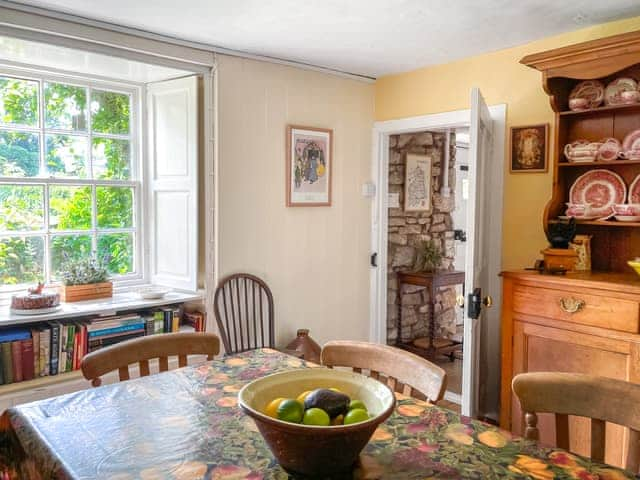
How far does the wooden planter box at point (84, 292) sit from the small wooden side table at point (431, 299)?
91.1 inches

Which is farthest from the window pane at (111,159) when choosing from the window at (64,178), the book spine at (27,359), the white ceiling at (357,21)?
the book spine at (27,359)

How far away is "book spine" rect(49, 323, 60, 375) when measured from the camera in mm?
2643

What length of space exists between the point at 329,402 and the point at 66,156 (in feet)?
8.55

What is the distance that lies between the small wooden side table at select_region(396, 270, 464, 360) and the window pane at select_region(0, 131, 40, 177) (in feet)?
9.06

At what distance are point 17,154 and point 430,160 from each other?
123 inches

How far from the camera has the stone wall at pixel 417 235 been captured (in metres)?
4.38

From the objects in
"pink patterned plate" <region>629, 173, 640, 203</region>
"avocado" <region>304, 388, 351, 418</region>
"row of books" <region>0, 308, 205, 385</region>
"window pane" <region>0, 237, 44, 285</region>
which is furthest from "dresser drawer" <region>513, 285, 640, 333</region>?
"window pane" <region>0, 237, 44, 285</region>

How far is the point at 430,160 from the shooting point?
4.63m

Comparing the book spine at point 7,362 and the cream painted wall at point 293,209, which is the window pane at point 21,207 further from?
the cream painted wall at point 293,209

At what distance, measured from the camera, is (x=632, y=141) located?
8.36 ft

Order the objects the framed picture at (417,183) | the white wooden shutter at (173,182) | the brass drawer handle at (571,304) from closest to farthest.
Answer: the brass drawer handle at (571,304) → the white wooden shutter at (173,182) → the framed picture at (417,183)

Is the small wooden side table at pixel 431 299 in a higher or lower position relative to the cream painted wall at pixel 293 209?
lower

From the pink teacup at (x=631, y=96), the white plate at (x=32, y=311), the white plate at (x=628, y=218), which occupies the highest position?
the pink teacup at (x=631, y=96)

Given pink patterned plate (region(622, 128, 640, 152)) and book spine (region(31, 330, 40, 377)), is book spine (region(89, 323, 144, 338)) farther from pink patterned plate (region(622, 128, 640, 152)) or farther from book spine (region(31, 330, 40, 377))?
pink patterned plate (region(622, 128, 640, 152))
